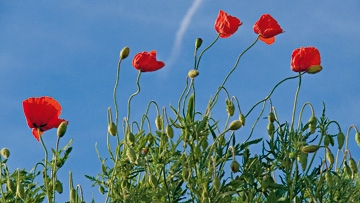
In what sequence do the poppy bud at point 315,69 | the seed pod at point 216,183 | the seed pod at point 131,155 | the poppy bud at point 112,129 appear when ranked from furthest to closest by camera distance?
the poppy bud at point 315,69 < the poppy bud at point 112,129 < the seed pod at point 131,155 < the seed pod at point 216,183

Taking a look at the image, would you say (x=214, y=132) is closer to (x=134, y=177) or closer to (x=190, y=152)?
(x=190, y=152)

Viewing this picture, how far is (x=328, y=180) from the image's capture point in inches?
103

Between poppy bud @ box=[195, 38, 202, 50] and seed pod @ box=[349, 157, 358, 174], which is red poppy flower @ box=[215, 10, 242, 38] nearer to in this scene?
poppy bud @ box=[195, 38, 202, 50]

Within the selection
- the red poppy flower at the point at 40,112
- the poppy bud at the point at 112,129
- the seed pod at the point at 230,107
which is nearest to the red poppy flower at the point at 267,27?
the seed pod at the point at 230,107

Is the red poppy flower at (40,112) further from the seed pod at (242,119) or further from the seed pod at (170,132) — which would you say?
the seed pod at (242,119)

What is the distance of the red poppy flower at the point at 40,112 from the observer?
2564 millimetres

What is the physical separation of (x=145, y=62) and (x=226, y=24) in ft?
1.23

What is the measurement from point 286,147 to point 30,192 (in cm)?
97

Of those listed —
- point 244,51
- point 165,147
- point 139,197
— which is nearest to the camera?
point 139,197

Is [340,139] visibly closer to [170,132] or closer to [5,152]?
[170,132]

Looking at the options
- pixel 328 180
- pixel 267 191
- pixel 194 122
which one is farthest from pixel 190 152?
pixel 328 180

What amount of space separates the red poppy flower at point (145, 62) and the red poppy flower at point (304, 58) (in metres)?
0.54

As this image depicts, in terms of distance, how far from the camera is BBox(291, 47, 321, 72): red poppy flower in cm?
283

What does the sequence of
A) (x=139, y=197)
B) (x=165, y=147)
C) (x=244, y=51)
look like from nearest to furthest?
(x=139, y=197) → (x=165, y=147) → (x=244, y=51)
